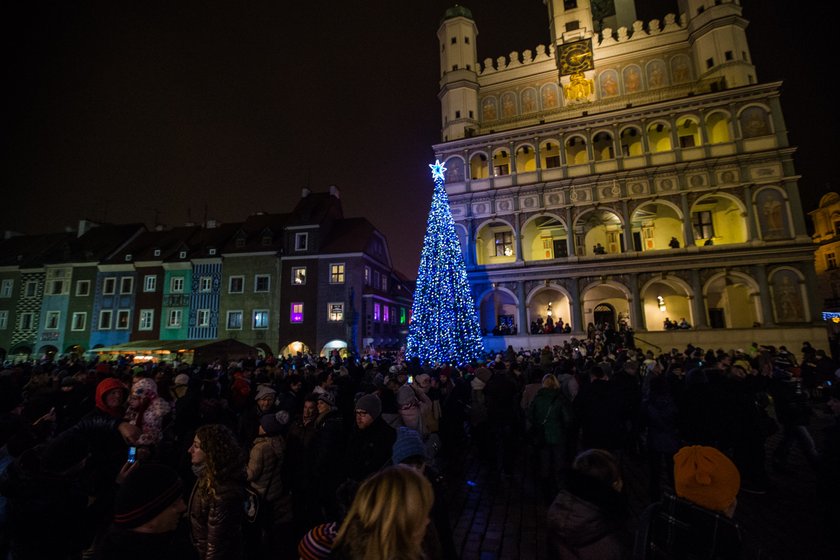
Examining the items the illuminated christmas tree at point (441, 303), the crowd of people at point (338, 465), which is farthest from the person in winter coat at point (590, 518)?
the illuminated christmas tree at point (441, 303)

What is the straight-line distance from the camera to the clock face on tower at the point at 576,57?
31.8 m

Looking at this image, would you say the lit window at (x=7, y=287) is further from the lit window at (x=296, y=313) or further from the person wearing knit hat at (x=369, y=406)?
the person wearing knit hat at (x=369, y=406)

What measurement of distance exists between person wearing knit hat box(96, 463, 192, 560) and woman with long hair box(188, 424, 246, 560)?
67cm

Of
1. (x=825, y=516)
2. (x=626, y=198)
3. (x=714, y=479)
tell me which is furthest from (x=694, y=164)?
(x=714, y=479)

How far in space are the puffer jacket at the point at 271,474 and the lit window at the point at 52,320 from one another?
42140mm

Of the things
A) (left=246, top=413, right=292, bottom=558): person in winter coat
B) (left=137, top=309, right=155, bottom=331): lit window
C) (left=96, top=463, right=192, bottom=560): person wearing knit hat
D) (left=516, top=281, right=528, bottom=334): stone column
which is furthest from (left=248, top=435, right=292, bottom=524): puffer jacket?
(left=137, top=309, right=155, bottom=331): lit window

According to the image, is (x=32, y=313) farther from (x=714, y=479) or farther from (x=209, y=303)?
(x=714, y=479)

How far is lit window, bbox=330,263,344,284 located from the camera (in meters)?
31.0

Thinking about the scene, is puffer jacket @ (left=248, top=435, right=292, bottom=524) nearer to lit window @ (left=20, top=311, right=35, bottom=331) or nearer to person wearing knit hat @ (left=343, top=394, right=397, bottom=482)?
person wearing knit hat @ (left=343, top=394, right=397, bottom=482)

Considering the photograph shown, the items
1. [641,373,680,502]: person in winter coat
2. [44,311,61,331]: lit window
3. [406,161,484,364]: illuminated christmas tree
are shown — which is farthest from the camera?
[44,311,61,331]: lit window

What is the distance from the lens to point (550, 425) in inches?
247

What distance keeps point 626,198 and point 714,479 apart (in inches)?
1187

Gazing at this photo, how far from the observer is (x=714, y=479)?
8.20ft

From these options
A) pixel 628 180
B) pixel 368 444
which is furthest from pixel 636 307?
pixel 368 444
